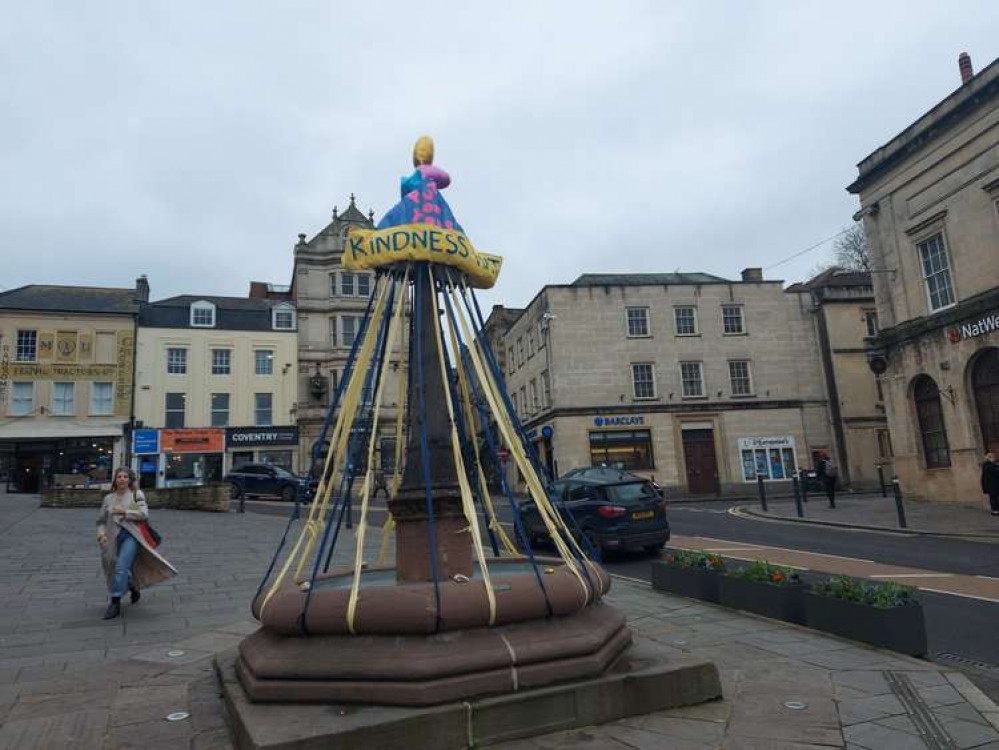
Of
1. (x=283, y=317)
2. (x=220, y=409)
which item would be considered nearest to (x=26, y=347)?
(x=220, y=409)

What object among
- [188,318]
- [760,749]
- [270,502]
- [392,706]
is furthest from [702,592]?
[188,318]

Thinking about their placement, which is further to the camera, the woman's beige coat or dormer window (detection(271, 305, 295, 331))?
dormer window (detection(271, 305, 295, 331))

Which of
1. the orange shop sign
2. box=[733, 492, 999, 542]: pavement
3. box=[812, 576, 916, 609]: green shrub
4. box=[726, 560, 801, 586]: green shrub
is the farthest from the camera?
the orange shop sign

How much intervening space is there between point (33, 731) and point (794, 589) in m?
6.78

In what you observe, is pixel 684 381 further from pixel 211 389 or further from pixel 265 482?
pixel 211 389

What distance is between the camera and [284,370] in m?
39.4

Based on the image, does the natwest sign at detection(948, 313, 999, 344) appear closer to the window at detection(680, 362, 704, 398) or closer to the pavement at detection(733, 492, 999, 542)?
the pavement at detection(733, 492, 999, 542)

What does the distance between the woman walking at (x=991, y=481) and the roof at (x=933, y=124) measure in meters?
9.70

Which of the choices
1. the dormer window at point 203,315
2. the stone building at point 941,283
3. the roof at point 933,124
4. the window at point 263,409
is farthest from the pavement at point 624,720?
the dormer window at point 203,315

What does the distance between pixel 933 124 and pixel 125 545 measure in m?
23.1

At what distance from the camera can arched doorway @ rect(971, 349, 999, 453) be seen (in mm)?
18250

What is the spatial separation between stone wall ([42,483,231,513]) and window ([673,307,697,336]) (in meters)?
22.5

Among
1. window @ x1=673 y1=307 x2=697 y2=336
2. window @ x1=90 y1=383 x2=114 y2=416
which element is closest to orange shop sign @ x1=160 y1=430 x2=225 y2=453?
window @ x1=90 y1=383 x2=114 y2=416

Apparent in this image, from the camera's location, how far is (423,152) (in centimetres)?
671
